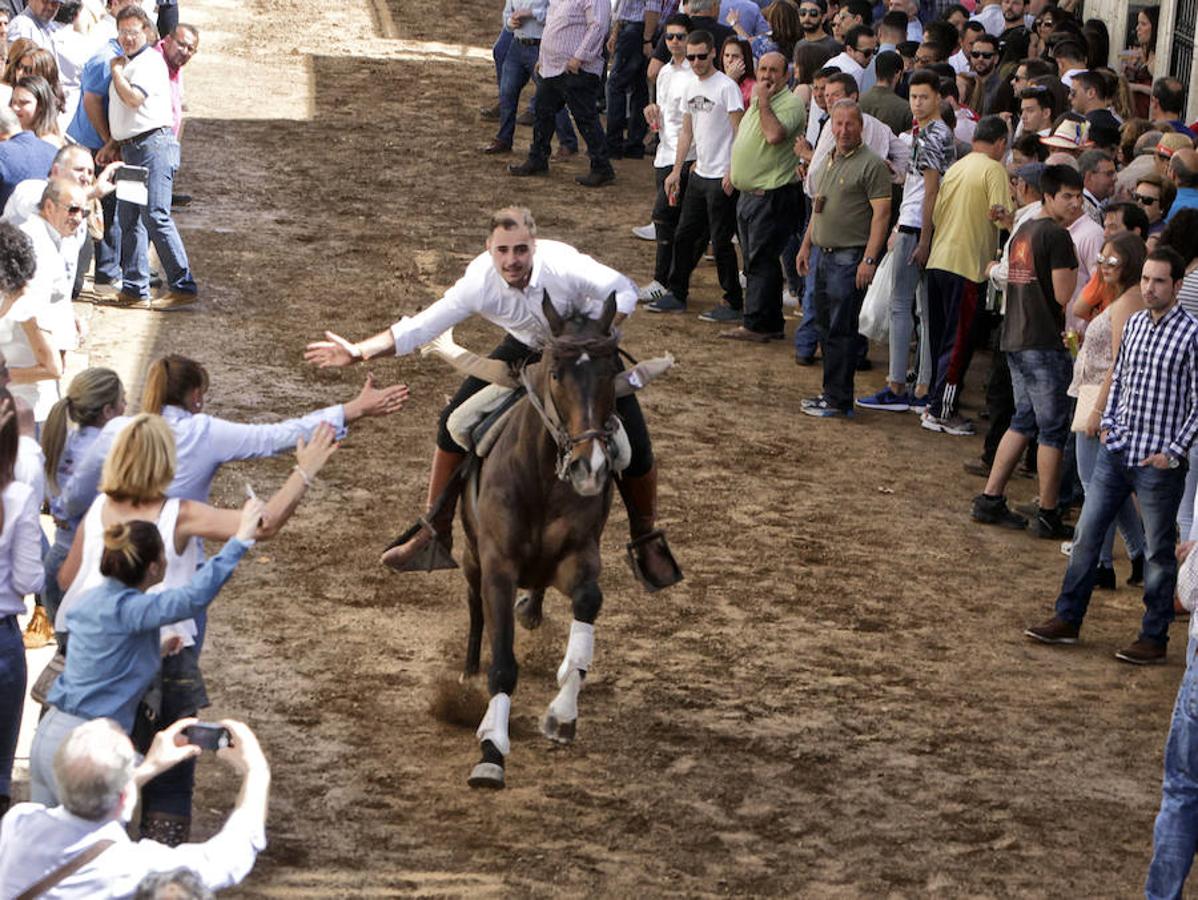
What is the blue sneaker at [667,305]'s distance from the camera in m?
16.0

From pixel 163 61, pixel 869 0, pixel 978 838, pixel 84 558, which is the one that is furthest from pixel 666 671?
pixel 869 0

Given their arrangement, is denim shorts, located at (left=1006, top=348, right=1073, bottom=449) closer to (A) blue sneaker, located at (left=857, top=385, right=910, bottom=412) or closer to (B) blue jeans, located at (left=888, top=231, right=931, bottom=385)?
(B) blue jeans, located at (left=888, top=231, right=931, bottom=385)

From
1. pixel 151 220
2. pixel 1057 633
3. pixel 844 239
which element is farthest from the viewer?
pixel 151 220

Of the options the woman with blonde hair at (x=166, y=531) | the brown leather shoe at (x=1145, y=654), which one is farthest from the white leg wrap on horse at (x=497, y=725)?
the brown leather shoe at (x=1145, y=654)

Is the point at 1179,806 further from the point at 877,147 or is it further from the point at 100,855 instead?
the point at 877,147

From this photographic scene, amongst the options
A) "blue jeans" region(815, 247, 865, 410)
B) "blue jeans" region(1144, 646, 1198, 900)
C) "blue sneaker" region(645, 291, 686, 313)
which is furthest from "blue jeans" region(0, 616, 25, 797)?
"blue sneaker" region(645, 291, 686, 313)

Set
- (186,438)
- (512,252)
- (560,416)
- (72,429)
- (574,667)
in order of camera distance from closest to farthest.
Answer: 1. (186,438)
2. (72,429)
3. (560,416)
4. (574,667)
5. (512,252)

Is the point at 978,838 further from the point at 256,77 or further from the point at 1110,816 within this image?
the point at 256,77

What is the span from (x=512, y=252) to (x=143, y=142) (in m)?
6.74

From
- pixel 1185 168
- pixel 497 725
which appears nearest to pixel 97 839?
pixel 497 725

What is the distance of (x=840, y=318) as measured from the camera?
44.7ft

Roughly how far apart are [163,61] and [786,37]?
20.3 feet

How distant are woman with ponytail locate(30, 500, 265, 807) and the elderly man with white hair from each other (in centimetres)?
94

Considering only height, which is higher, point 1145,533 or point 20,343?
point 20,343
